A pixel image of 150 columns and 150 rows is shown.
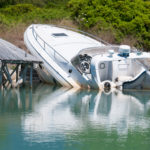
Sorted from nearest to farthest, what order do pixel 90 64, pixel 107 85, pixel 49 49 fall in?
pixel 90 64
pixel 107 85
pixel 49 49

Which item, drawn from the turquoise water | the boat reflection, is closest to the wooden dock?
the turquoise water

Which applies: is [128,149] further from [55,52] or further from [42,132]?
[55,52]

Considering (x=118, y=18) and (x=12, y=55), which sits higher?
(x=118, y=18)

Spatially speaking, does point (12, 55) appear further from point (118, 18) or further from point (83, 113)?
point (118, 18)

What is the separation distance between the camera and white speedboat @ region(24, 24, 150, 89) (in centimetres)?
2588

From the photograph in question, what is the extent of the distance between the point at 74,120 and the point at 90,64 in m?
9.93

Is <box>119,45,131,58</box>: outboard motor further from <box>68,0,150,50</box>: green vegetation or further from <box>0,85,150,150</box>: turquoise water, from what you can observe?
<box>68,0,150,50</box>: green vegetation

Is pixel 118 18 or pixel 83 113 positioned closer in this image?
pixel 83 113

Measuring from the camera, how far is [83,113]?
17828 millimetres

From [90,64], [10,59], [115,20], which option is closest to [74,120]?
[10,59]

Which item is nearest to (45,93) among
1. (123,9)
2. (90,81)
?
(90,81)

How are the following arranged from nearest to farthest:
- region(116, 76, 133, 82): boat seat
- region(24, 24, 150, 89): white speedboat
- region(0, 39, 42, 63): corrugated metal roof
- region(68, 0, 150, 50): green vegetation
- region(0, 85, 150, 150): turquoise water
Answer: region(0, 85, 150, 150): turquoise water → region(0, 39, 42, 63): corrugated metal roof → region(24, 24, 150, 89): white speedboat → region(116, 76, 133, 82): boat seat → region(68, 0, 150, 50): green vegetation

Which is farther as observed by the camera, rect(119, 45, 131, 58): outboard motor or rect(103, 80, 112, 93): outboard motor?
rect(119, 45, 131, 58): outboard motor

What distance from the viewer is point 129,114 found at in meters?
17.8
